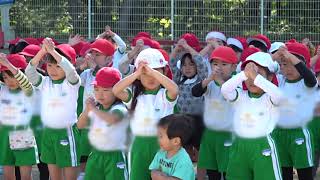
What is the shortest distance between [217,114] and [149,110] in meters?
0.99

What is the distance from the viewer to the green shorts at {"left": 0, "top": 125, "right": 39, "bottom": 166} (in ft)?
20.8

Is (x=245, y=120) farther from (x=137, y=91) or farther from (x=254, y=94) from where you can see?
(x=137, y=91)

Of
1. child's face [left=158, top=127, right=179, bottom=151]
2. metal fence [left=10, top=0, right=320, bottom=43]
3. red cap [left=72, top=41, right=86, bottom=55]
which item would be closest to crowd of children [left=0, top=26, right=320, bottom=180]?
child's face [left=158, top=127, right=179, bottom=151]

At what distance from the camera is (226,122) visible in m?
6.29

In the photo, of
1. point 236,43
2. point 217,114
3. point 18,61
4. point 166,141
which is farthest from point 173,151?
point 236,43

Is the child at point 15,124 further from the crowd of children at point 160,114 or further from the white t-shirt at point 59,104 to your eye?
the white t-shirt at point 59,104

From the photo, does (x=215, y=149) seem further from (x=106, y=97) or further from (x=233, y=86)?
(x=106, y=97)

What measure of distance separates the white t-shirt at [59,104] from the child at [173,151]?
55.9 inches

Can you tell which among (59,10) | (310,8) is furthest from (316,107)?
(59,10)

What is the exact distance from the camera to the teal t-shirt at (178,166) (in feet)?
16.1

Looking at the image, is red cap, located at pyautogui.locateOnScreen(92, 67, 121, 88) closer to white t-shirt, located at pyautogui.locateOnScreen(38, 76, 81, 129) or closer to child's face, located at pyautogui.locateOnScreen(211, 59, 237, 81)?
white t-shirt, located at pyautogui.locateOnScreen(38, 76, 81, 129)

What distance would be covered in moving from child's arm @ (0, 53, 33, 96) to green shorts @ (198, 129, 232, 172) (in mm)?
1614

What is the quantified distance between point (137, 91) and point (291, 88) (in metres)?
1.37

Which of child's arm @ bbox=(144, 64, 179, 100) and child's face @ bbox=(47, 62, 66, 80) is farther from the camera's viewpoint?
child's face @ bbox=(47, 62, 66, 80)
